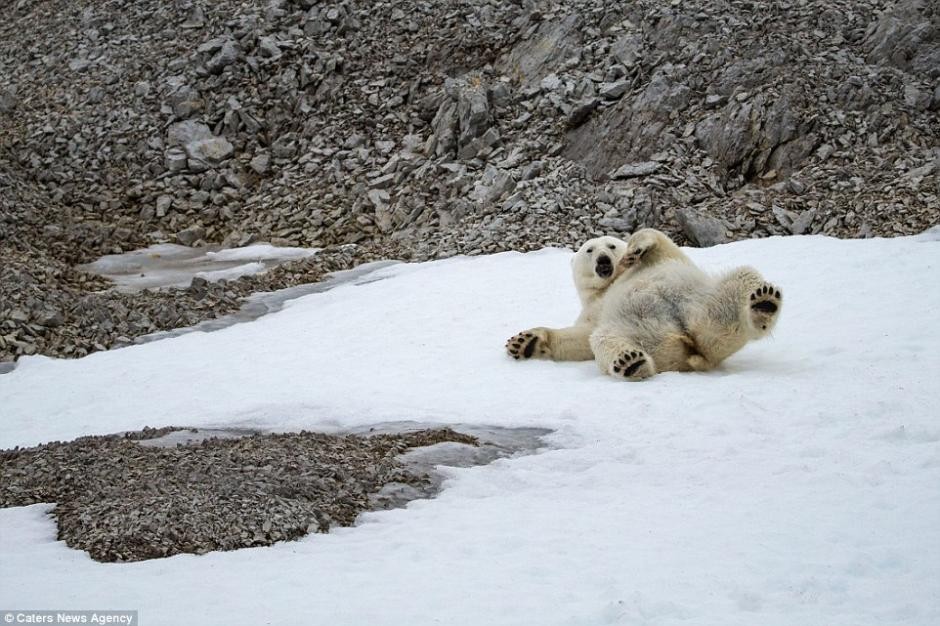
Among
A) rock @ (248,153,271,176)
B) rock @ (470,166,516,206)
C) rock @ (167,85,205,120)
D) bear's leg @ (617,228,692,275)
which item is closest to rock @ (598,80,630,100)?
rock @ (470,166,516,206)

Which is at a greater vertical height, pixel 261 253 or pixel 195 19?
pixel 195 19

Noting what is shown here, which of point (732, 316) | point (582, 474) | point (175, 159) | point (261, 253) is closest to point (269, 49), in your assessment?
point (175, 159)

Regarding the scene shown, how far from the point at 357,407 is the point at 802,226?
8.07 m

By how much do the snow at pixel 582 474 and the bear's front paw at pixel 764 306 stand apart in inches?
15.6

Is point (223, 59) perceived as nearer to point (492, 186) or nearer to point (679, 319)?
point (492, 186)

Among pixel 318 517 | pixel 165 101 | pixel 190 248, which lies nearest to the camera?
pixel 318 517

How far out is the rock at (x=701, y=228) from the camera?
43.2 ft

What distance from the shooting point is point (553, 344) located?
27.7 feet

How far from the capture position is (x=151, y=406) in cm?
822

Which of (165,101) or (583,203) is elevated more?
(165,101)

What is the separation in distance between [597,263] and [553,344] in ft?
2.56

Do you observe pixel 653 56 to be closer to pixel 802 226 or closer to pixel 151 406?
pixel 802 226

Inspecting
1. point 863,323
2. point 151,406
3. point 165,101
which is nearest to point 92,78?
point 165,101

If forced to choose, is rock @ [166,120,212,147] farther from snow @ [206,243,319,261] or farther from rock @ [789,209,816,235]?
rock @ [789,209,816,235]
